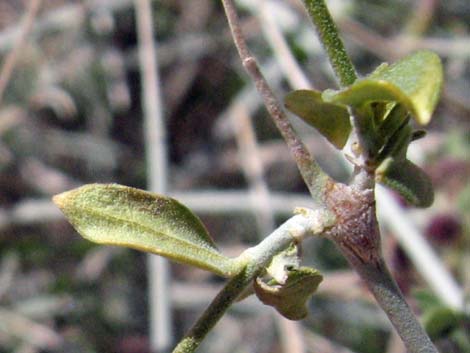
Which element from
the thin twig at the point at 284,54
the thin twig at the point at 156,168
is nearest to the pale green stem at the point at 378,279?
the thin twig at the point at 284,54

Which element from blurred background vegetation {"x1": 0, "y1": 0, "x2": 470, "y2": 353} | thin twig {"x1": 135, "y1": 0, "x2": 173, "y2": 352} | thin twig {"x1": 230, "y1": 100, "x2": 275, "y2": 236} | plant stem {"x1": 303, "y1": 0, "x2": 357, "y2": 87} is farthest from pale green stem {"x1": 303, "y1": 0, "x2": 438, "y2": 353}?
thin twig {"x1": 230, "y1": 100, "x2": 275, "y2": 236}

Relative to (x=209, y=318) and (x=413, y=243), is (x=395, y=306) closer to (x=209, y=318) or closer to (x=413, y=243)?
(x=209, y=318)

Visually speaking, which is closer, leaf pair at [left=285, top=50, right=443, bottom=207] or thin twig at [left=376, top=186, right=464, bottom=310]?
leaf pair at [left=285, top=50, right=443, bottom=207]

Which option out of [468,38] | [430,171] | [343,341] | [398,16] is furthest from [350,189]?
[398,16]

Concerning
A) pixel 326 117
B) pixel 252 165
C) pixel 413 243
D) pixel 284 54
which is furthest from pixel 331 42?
pixel 252 165

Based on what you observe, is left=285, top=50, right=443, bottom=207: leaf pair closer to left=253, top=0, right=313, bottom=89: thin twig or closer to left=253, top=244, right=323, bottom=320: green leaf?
left=253, top=244, right=323, bottom=320: green leaf

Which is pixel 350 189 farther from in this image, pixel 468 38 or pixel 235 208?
pixel 468 38

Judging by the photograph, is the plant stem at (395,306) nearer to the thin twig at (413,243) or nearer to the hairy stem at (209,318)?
the hairy stem at (209,318)
